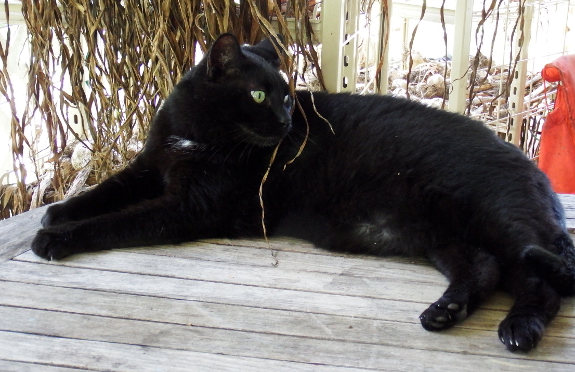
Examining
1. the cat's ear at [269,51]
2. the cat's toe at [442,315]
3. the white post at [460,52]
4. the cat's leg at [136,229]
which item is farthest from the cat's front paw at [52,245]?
the white post at [460,52]

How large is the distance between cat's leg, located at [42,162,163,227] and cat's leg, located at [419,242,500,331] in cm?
91

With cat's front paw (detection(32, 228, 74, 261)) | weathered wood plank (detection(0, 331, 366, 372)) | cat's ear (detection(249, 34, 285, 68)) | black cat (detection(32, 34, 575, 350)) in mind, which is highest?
cat's ear (detection(249, 34, 285, 68))

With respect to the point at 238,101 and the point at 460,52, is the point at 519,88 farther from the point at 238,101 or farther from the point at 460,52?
the point at 238,101

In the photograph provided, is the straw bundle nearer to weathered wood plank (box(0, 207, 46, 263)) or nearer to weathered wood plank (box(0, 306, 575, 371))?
weathered wood plank (box(0, 207, 46, 263))

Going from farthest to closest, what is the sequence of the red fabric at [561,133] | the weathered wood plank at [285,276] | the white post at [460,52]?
the red fabric at [561,133] < the white post at [460,52] < the weathered wood plank at [285,276]

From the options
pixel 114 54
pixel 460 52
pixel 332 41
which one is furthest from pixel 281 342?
pixel 460 52

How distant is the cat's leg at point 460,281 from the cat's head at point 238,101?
592 millimetres

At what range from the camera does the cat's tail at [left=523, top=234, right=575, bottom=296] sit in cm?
115

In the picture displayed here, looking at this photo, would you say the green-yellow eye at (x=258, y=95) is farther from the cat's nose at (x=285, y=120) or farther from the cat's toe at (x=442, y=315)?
the cat's toe at (x=442, y=315)

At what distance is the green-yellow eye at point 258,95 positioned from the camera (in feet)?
5.07

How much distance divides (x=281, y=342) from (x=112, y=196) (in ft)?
2.89

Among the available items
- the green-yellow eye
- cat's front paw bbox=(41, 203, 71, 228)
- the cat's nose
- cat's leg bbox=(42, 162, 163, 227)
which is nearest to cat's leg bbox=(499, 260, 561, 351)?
the cat's nose

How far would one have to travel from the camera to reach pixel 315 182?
1.58 m

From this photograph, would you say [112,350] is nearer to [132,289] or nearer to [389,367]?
[132,289]
